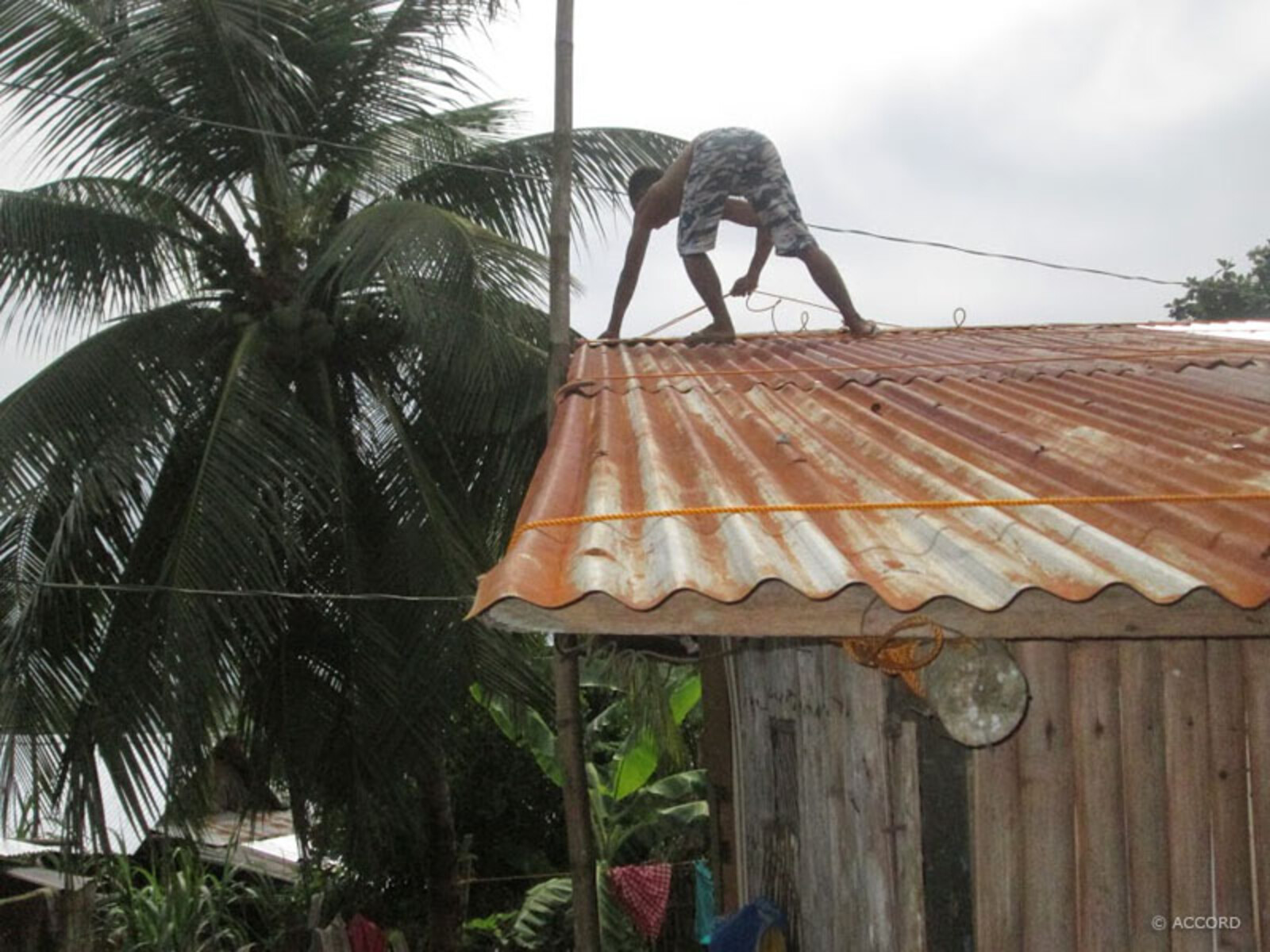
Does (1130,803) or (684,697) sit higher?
(1130,803)

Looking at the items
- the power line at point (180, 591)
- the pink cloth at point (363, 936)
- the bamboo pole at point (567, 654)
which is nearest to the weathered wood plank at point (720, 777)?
the bamboo pole at point (567, 654)

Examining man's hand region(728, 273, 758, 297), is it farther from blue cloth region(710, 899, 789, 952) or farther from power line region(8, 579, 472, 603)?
blue cloth region(710, 899, 789, 952)

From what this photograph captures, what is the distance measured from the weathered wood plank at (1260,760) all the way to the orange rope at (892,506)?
36cm

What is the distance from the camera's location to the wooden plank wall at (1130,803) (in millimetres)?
2787

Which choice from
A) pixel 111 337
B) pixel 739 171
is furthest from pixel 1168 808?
pixel 111 337

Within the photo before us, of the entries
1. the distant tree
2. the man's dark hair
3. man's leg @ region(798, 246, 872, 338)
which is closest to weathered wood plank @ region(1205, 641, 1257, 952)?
man's leg @ region(798, 246, 872, 338)

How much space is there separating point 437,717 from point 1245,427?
513cm

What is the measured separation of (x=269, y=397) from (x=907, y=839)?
5.58m

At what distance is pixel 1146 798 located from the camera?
2.84 metres

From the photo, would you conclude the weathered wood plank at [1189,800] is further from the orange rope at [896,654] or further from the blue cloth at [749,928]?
the blue cloth at [749,928]

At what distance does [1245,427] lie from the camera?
3494mm

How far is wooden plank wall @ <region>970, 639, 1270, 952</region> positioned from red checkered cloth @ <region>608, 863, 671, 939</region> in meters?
7.63

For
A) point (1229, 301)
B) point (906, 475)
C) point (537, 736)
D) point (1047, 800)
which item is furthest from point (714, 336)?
point (1229, 301)

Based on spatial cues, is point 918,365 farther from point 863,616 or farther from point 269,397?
point 269,397
